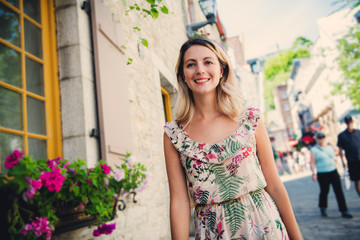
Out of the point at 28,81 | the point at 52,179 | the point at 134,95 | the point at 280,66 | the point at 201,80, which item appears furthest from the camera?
the point at 280,66

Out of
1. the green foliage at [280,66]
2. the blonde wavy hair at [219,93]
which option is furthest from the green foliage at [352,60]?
the green foliage at [280,66]

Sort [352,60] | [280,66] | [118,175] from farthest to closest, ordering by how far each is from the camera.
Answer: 1. [280,66]
2. [352,60]
3. [118,175]

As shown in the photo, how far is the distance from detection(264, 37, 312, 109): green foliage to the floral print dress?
49.5 metres

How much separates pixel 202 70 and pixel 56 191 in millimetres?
1031

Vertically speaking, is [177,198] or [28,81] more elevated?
[28,81]

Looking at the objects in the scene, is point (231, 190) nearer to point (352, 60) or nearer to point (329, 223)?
point (329, 223)

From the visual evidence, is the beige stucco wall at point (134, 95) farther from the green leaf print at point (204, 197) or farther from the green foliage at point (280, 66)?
the green foliage at point (280, 66)

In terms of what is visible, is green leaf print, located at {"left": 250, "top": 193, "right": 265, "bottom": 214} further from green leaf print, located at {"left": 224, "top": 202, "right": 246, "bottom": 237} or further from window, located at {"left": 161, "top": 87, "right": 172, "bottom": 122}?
window, located at {"left": 161, "top": 87, "right": 172, "bottom": 122}

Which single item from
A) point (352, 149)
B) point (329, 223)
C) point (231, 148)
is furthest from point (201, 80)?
point (352, 149)

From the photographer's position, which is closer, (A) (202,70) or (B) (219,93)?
(A) (202,70)

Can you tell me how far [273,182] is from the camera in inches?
61.4

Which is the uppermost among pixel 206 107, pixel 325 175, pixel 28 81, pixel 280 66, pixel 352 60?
pixel 280 66

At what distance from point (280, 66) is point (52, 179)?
55996 millimetres

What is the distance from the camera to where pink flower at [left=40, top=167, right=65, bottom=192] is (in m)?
1.40
